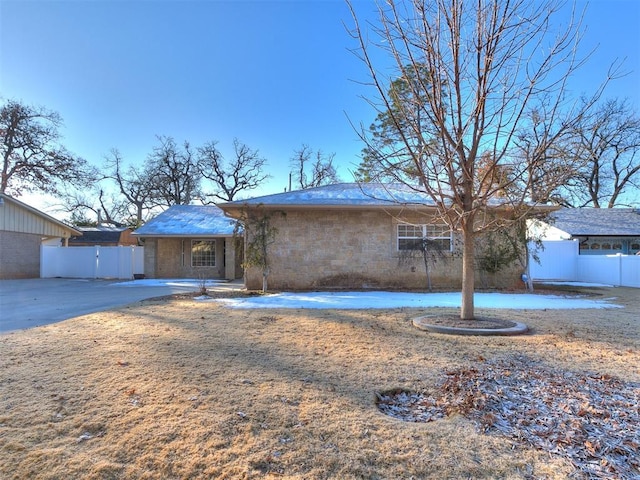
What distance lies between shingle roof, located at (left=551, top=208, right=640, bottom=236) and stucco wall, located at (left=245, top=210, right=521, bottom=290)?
13.3 meters

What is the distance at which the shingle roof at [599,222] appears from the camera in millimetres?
21203

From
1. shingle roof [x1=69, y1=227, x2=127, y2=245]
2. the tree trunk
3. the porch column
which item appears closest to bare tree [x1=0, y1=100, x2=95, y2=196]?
shingle roof [x1=69, y1=227, x2=127, y2=245]

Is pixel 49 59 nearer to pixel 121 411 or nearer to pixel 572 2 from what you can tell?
pixel 121 411

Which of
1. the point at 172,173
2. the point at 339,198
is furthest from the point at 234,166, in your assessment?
the point at 339,198

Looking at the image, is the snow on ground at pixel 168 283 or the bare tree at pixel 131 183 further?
the bare tree at pixel 131 183

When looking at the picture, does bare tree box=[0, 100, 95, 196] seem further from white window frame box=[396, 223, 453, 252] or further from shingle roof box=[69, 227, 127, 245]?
white window frame box=[396, 223, 453, 252]

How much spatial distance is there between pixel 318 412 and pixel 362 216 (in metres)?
9.91

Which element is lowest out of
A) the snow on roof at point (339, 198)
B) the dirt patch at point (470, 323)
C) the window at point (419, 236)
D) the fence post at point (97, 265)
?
the dirt patch at point (470, 323)

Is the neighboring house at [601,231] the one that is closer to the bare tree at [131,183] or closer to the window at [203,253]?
the window at [203,253]

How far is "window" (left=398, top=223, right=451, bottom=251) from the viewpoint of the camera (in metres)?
12.8

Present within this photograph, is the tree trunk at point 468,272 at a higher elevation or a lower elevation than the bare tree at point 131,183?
lower

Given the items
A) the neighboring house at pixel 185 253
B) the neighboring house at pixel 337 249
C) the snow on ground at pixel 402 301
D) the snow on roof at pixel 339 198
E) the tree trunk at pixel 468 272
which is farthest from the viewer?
the neighboring house at pixel 185 253

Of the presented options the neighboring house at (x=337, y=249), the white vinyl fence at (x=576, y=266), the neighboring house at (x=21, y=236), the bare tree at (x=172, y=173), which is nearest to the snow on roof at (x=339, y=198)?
the neighboring house at (x=337, y=249)

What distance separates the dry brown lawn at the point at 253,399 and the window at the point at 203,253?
41.9ft
